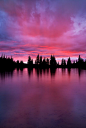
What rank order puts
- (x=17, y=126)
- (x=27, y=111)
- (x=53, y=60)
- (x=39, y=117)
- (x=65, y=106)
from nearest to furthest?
(x=17, y=126) < (x=39, y=117) < (x=27, y=111) < (x=65, y=106) < (x=53, y=60)

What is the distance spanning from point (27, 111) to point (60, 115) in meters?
1.96

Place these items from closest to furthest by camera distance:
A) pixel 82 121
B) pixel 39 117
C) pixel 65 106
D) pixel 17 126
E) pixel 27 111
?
pixel 17 126 < pixel 82 121 < pixel 39 117 < pixel 27 111 < pixel 65 106

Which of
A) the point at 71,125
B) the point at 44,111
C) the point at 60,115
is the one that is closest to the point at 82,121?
the point at 71,125

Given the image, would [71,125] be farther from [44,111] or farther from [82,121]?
[44,111]

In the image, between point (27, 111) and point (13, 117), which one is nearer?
point (13, 117)

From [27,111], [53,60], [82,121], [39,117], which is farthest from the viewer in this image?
[53,60]

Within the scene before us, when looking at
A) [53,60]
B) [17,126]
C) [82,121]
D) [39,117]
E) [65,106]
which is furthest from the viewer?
[53,60]

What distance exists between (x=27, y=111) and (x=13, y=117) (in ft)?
2.89

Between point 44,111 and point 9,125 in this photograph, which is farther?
point 44,111

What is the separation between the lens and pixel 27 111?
218 inches

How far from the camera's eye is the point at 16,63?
122688 millimetres

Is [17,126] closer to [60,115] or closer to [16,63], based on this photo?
[60,115]

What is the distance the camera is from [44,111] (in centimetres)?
553

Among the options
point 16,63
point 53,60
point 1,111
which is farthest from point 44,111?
point 16,63
